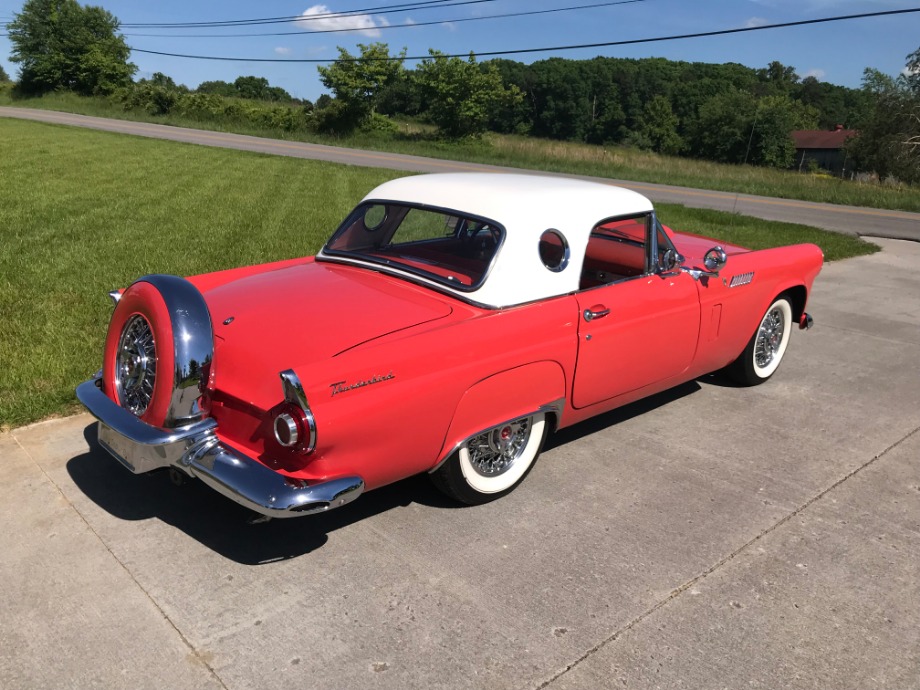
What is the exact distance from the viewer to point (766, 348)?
5.31 m

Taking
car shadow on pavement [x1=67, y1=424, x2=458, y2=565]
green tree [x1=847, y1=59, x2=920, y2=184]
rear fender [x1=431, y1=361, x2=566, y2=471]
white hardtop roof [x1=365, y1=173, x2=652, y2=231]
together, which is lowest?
car shadow on pavement [x1=67, y1=424, x2=458, y2=565]

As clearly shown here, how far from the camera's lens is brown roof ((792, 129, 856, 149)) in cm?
8356

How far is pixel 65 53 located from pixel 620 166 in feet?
128

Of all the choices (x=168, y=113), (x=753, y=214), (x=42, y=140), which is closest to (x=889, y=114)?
(x=753, y=214)

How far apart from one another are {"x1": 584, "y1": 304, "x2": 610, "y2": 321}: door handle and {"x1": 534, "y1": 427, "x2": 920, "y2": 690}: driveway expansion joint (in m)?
1.22

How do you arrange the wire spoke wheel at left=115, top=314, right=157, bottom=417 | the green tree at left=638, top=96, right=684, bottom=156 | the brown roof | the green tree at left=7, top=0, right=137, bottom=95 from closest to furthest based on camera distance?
the wire spoke wheel at left=115, top=314, right=157, bottom=417, the green tree at left=7, top=0, right=137, bottom=95, the green tree at left=638, top=96, right=684, bottom=156, the brown roof

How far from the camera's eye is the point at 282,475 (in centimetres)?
275

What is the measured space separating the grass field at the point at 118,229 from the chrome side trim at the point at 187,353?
5.89 ft

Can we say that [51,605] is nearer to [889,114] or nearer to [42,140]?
[42,140]

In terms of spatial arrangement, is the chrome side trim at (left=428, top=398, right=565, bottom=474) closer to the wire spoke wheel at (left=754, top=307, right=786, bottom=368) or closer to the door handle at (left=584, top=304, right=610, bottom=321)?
the door handle at (left=584, top=304, right=610, bottom=321)

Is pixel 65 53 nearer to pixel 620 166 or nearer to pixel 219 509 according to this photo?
pixel 620 166

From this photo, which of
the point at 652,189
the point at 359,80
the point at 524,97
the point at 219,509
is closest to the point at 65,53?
the point at 359,80

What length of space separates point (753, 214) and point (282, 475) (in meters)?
16.2

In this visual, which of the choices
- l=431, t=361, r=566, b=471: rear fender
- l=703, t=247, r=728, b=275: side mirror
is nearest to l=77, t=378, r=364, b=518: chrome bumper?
l=431, t=361, r=566, b=471: rear fender
